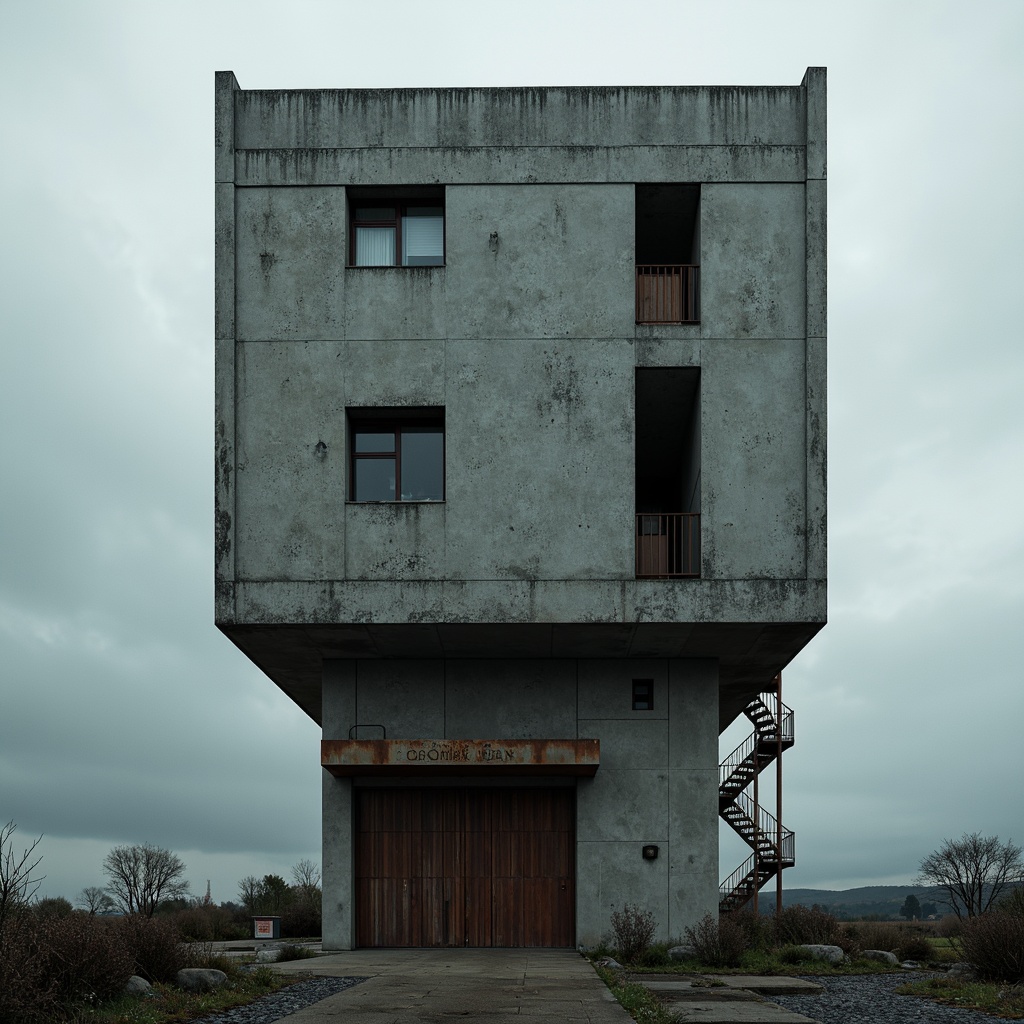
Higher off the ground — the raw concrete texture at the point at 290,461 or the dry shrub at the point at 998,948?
the raw concrete texture at the point at 290,461

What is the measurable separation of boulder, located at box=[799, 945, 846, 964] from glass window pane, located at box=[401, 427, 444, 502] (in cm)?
1086

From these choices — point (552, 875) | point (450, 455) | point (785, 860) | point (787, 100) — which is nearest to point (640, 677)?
point (552, 875)

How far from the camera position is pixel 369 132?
78.8 feet

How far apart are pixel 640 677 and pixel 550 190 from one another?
996 centimetres

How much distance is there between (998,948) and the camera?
17.6 meters

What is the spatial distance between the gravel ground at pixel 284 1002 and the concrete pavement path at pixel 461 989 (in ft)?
0.90

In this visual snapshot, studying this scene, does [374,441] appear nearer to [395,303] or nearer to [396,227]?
[395,303]

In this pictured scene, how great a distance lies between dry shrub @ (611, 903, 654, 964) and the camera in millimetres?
21656

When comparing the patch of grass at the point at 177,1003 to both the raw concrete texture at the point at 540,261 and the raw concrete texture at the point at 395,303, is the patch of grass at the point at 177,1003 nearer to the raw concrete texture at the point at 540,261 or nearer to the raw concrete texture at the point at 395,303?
the raw concrete texture at the point at 395,303

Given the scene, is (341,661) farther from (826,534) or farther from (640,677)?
(826,534)

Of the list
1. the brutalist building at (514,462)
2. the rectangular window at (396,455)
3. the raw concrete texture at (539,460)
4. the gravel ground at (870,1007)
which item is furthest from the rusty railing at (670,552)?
the gravel ground at (870,1007)

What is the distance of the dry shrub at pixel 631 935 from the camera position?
853 inches

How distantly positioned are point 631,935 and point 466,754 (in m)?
4.44

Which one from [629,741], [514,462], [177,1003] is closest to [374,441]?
[514,462]
